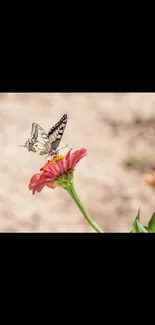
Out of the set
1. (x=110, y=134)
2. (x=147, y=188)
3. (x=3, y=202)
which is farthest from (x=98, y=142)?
(x=3, y=202)

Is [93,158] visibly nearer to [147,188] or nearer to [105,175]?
[105,175]

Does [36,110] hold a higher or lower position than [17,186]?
higher

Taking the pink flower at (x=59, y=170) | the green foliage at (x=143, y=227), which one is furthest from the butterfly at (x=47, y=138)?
the green foliage at (x=143, y=227)

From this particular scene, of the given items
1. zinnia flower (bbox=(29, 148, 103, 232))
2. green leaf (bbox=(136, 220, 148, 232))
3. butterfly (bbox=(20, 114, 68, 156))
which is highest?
butterfly (bbox=(20, 114, 68, 156))

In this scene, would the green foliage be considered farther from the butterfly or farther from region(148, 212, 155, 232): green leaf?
the butterfly

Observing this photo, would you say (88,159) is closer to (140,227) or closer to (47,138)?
(47,138)

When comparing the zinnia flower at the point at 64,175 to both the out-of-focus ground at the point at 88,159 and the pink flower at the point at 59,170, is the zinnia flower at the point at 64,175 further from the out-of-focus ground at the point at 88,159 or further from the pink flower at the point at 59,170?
the out-of-focus ground at the point at 88,159

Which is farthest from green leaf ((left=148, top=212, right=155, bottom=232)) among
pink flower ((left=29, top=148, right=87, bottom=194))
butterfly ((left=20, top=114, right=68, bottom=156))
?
butterfly ((left=20, top=114, right=68, bottom=156))
